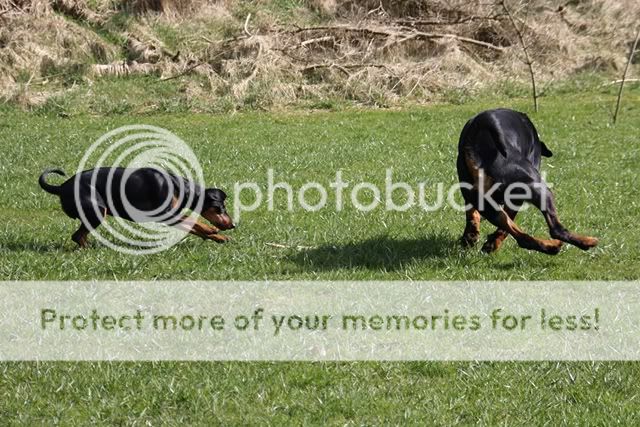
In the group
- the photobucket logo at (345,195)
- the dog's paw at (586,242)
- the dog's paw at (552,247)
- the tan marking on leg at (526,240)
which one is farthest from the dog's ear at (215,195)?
the dog's paw at (586,242)

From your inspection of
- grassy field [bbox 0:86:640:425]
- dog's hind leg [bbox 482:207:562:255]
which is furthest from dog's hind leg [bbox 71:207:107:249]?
dog's hind leg [bbox 482:207:562:255]

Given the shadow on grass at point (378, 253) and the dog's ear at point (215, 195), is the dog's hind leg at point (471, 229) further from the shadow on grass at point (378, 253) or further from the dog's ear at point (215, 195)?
the dog's ear at point (215, 195)

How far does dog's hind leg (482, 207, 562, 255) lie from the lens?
6.42 m

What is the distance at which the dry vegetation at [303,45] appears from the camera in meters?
19.9

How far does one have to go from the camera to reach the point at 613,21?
2552cm

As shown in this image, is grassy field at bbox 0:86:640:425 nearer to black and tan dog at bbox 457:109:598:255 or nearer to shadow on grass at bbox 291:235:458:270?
shadow on grass at bbox 291:235:458:270

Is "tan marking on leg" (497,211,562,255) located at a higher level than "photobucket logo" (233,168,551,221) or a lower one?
higher

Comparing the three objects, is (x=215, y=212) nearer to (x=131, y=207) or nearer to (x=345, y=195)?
(x=131, y=207)

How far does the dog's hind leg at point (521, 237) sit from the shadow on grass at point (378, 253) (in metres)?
0.66

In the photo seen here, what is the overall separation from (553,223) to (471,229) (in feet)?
3.30

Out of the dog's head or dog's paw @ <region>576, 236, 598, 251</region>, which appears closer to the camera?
dog's paw @ <region>576, 236, 598, 251</region>

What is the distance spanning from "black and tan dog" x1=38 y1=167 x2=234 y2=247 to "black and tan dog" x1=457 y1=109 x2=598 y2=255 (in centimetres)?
218

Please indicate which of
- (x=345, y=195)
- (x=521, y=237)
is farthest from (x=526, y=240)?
(x=345, y=195)

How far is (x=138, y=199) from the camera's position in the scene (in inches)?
292
